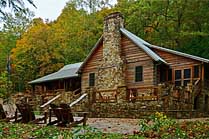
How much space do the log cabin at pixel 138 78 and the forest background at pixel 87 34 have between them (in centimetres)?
927

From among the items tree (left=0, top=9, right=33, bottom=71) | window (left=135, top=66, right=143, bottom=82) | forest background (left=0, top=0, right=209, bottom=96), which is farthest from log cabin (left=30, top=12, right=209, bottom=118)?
tree (left=0, top=9, right=33, bottom=71)

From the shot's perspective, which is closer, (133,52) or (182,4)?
(133,52)

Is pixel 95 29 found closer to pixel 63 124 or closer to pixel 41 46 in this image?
pixel 41 46

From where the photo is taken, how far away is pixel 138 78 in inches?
1018

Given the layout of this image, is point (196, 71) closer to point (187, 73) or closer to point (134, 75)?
point (187, 73)

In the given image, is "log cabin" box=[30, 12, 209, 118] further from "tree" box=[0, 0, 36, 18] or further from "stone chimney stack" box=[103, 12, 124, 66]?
"tree" box=[0, 0, 36, 18]

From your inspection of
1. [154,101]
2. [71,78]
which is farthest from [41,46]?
[154,101]

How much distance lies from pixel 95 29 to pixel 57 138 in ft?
125

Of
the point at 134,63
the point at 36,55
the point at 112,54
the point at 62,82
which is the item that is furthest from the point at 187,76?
the point at 36,55

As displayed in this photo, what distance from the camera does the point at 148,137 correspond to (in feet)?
27.2

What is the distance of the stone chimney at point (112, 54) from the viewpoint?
26.5m

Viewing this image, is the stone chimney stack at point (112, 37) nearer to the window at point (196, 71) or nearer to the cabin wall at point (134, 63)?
the cabin wall at point (134, 63)

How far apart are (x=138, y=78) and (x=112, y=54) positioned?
2.83 m

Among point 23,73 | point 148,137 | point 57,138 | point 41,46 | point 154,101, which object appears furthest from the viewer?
point 23,73
